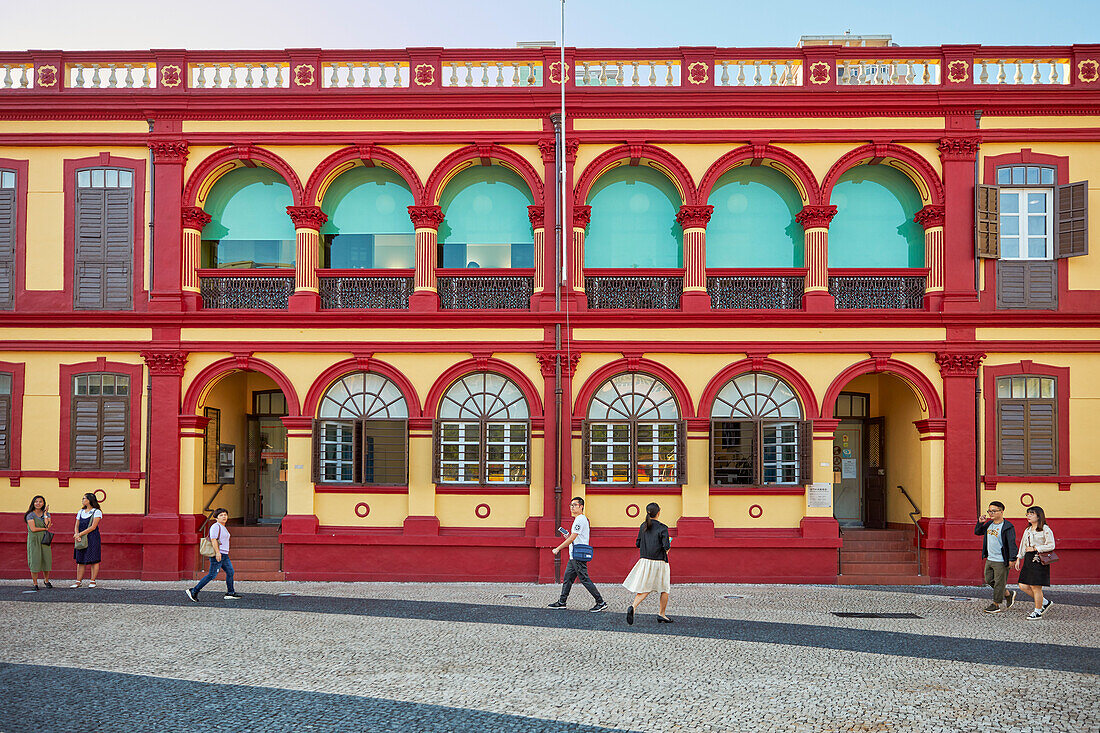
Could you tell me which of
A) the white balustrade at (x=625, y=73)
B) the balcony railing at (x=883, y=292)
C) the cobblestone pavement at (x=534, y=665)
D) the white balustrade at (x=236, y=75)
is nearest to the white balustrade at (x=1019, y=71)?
the balcony railing at (x=883, y=292)

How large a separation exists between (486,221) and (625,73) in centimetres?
396

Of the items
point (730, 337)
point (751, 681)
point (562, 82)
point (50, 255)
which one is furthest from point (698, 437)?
point (50, 255)

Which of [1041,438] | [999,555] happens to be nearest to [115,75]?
[999,555]

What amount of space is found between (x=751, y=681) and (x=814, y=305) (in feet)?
31.6

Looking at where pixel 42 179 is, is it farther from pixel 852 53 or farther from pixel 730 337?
pixel 852 53

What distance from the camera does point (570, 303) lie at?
17.6 metres

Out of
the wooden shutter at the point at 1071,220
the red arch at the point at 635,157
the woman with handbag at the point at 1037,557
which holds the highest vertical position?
the red arch at the point at 635,157

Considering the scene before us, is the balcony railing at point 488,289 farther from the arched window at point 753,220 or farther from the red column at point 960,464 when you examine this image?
the red column at point 960,464

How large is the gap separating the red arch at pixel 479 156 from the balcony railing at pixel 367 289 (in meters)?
1.62

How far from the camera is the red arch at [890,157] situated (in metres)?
17.6

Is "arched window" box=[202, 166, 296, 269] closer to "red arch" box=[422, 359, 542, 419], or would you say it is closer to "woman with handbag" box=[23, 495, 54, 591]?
"red arch" box=[422, 359, 542, 419]

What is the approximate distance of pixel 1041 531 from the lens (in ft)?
44.5

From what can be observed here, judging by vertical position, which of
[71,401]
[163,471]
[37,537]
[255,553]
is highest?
[71,401]

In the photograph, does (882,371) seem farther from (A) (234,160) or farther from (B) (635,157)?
(A) (234,160)
